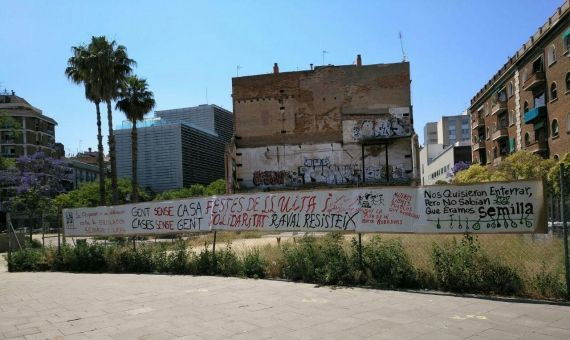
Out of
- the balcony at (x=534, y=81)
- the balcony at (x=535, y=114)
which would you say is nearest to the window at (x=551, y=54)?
the balcony at (x=534, y=81)

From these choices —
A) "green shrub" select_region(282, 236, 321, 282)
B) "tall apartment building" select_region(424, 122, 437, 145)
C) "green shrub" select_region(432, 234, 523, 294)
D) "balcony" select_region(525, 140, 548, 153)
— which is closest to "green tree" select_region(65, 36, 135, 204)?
"green shrub" select_region(282, 236, 321, 282)

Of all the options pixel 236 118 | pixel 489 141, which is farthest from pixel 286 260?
pixel 489 141

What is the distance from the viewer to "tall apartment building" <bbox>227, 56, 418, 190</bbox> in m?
44.3

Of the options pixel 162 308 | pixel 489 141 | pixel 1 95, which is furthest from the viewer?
pixel 1 95

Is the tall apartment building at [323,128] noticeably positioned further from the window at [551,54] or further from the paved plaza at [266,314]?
the paved plaza at [266,314]

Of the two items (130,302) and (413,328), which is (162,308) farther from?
(413,328)

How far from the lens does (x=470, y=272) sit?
8.20 meters

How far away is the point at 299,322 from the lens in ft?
21.6

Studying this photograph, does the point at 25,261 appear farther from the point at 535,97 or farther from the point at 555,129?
the point at 535,97

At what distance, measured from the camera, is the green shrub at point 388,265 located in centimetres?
874

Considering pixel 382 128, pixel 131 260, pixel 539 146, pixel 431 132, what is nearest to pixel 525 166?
pixel 539 146

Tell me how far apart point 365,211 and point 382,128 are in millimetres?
35798

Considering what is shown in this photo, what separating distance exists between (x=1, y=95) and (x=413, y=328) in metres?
108

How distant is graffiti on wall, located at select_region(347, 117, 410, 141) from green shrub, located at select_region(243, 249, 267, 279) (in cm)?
3458
